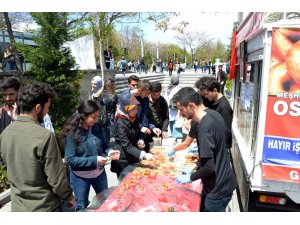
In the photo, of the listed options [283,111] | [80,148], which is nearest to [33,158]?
[80,148]

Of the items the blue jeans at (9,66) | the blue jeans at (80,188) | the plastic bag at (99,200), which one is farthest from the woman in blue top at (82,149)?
the blue jeans at (9,66)

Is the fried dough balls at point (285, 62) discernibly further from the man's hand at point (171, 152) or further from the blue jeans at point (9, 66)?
the blue jeans at point (9, 66)

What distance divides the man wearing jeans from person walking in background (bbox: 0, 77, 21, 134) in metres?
1.99

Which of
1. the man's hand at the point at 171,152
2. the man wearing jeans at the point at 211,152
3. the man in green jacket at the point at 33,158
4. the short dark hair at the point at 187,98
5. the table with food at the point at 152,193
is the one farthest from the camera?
the man's hand at the point at 171,152

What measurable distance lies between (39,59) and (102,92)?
9.42ft

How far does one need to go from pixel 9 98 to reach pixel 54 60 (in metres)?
4.31

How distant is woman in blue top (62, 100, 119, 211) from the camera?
291 centimetres

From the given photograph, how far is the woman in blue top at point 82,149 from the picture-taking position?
2.91 metres

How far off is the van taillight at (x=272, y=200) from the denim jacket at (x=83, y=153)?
1757 millimetres

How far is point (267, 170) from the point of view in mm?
2695

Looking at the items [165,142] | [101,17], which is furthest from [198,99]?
[101,17]

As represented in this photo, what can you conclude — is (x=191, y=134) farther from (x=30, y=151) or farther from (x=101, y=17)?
(x=101, y=17)

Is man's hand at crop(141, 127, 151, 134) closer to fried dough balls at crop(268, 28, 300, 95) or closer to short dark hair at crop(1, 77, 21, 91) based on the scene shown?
short dark hair at crop(1, 77, 21, 91)

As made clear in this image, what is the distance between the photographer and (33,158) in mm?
1961
